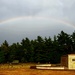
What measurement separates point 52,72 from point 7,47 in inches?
2891

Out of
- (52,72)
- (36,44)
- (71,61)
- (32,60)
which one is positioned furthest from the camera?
(36,44)

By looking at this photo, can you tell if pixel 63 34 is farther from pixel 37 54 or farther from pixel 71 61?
pixel 71 61

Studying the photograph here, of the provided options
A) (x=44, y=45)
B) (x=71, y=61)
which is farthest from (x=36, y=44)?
(x=71, y=61)

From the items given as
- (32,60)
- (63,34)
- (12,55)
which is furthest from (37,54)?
(63,34)

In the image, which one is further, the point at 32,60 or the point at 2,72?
the point at 32,60

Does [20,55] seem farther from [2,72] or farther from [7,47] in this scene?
[2,72]

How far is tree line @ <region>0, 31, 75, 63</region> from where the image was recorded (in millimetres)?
89887

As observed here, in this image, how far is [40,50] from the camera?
92.9m

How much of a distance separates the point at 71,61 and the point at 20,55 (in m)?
63.1

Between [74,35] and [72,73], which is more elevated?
[74,35]

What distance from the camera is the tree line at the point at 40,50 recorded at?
89.9m

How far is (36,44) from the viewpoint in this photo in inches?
3802

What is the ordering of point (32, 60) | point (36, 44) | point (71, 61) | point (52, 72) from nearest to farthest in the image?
point (52, 72)
point (71, 61)
point (32, 60)
point (36, 44)

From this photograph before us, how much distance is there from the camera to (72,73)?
25750 mm
